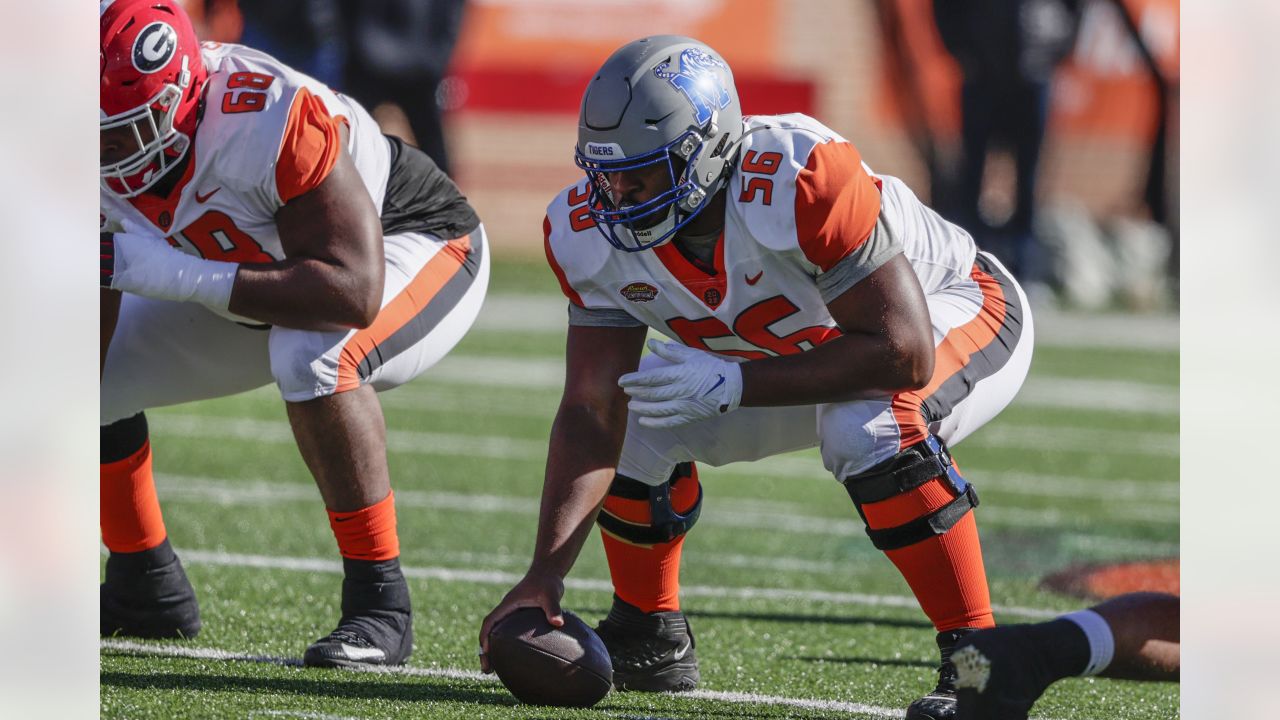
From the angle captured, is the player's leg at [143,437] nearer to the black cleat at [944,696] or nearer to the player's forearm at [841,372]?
the player's forearm at [841,372]

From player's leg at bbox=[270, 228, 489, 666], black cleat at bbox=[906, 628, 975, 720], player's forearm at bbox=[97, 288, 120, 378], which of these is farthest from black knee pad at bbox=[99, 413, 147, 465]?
black cleat at bbox=[906, 628, 975, 720]

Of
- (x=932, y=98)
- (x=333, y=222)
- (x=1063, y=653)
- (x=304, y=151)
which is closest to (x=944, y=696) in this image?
(x=1063, y=653)

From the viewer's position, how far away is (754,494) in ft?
21.2

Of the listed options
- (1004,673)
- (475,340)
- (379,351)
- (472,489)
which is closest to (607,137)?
(379,351)

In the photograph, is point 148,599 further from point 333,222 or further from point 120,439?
point 333,222

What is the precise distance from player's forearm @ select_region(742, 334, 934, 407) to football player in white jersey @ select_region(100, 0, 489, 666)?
0.91 metres

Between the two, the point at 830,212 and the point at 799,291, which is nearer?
the point at 830,212

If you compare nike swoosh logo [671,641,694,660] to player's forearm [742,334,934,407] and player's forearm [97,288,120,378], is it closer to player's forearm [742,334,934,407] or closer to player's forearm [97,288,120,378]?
player's forearm [742,334,934,407]

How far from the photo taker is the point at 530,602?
3.12 metres

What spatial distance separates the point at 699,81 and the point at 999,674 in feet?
3.89

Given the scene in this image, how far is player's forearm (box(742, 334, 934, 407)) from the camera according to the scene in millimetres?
2957

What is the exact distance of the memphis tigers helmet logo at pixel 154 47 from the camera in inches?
132

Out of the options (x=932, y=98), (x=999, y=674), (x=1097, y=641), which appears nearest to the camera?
(x=999, y=674)
